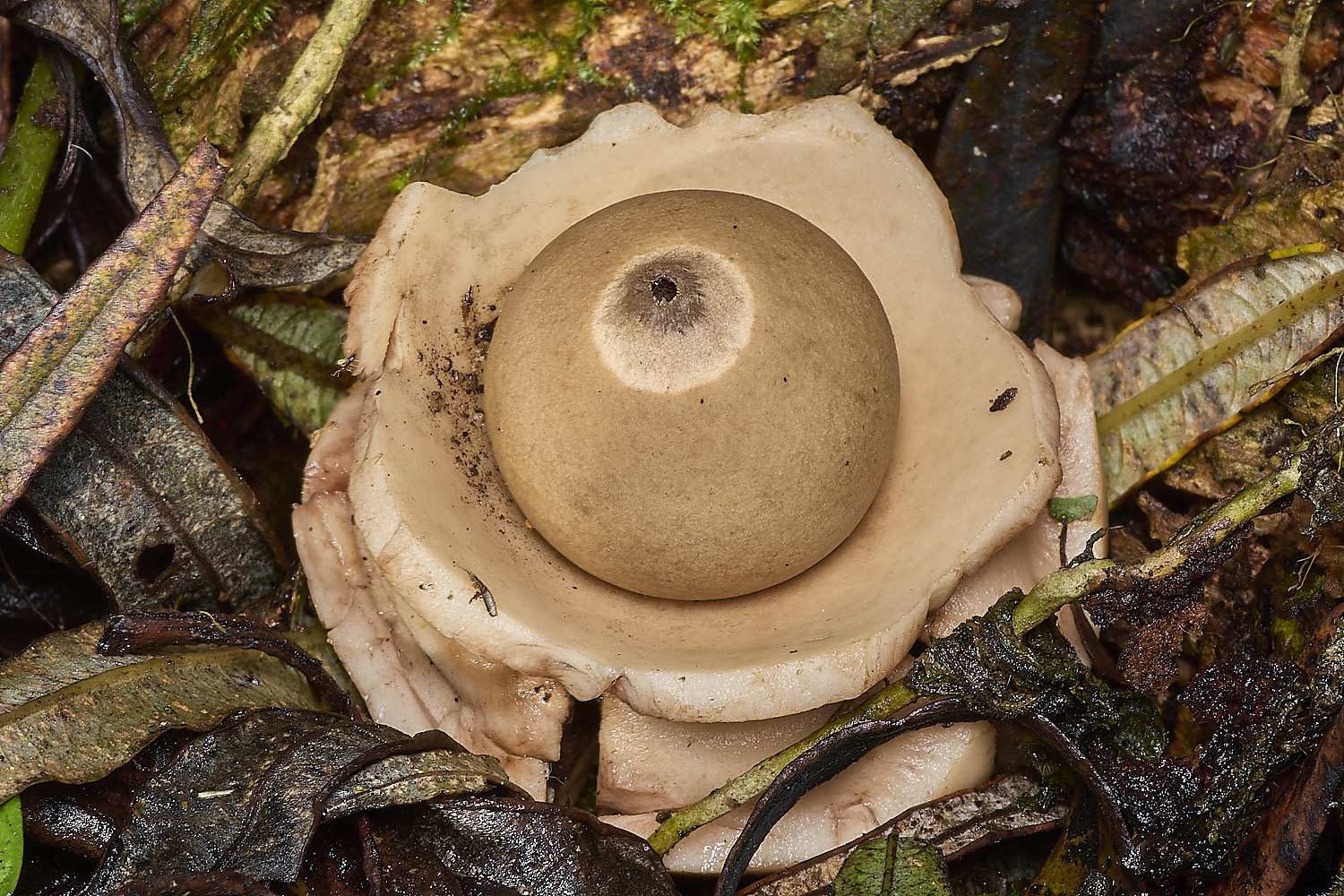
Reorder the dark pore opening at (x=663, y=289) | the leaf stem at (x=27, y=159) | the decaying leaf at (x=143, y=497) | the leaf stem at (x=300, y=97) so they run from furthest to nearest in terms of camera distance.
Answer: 1. the leaf stem at (x=300, y=97)
2. the leaf stem at (x=27, y=159)
3. the decaying leaf at (x=143, y=497)
4. the dark pore opening at (x=663, y=289)

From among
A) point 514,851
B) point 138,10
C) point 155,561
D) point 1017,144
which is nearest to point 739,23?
point 1017,144

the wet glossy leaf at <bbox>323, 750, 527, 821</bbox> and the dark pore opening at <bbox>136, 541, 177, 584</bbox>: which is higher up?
the dark pore opening at <bbox>136, 541, 177, 584</bbox>

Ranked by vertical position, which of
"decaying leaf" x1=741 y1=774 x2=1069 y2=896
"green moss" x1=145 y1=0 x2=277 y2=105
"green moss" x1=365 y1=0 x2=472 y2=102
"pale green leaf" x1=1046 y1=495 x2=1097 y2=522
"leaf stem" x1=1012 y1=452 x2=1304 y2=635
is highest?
"green moss" x1=145 y1=0 x2=277 y2=105

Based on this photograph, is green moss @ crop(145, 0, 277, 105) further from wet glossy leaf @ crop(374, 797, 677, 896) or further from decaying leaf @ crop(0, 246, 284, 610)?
wet glossy leaf @ crop(374, 797, 677, 896)

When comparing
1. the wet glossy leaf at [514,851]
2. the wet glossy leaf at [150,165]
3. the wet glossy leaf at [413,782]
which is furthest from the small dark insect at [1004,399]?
the wet glossy leaf at [150,165]

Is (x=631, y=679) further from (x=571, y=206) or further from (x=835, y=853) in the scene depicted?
(x=571, y=206)

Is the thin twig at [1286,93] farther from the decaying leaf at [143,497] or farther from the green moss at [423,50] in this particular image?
the decaying leaf at [143,497]

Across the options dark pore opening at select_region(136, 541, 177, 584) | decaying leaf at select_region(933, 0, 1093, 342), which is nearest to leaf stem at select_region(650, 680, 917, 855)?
dark pore opening at select_region(136, 541, 177, 584)
